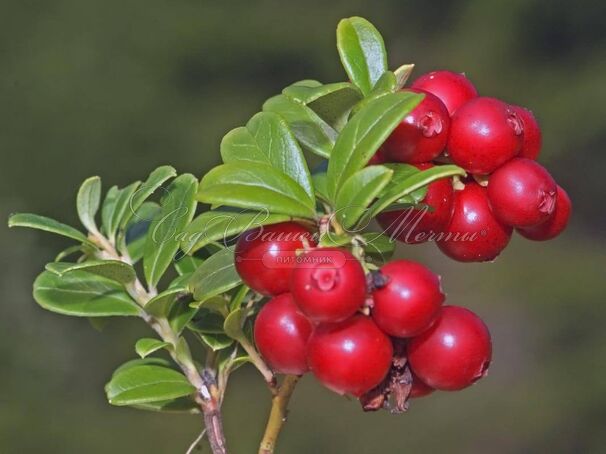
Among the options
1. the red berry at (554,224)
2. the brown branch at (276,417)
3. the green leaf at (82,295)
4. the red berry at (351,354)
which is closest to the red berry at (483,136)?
the red berry at (554,224)

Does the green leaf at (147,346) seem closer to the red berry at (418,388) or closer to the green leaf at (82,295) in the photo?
the green leaf at (82,295)

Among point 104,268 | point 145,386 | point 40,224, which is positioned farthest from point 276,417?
point 40,224

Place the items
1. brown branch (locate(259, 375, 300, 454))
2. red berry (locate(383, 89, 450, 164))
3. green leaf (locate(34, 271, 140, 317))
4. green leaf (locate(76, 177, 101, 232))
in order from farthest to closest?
1. green leaf (locate(76, 177, 101, 232))
2. green leaf (locate(34, 271, 140, 317))
3. brown branch (locate(259, 375, 300, 454))
4. red berry (locate(383, 89, 450, 164))

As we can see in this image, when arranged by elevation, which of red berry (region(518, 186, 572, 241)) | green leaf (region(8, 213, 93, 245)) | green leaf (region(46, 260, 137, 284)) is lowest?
green leaf (region(46, 260, 137, 284))

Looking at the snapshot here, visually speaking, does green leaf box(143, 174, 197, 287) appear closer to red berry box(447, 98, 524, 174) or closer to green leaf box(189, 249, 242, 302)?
green leaf box(189, 249, 242, 302)

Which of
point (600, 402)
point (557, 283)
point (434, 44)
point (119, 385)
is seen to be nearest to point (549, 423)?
point (600, 402)

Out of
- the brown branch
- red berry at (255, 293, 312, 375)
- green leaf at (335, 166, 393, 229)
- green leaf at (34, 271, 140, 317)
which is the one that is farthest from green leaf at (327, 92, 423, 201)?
green leaf at (34, 271, 140, 317)

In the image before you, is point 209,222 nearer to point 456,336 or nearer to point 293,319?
point 293,319
